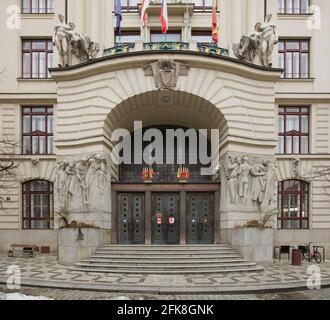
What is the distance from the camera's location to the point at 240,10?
A: 26875 millimetres

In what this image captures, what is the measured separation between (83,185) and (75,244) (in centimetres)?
309

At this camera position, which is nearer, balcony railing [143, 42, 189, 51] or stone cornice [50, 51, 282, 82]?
stone cornice [50, 51, 282, 82]

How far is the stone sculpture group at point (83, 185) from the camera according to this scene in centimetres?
2222

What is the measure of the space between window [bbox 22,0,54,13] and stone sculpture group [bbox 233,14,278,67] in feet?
41.5

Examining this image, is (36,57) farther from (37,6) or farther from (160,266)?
(160,266)

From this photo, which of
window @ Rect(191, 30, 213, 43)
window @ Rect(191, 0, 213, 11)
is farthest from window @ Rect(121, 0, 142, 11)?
window @ Rect(191, 30, 213, 43)

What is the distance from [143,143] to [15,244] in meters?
10.0

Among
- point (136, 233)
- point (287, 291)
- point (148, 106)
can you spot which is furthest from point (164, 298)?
point (148, 106)

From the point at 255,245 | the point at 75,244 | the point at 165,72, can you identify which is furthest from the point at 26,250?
the point at 255,245

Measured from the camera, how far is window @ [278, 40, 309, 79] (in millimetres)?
27375

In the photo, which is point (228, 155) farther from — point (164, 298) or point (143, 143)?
point (164, 298)

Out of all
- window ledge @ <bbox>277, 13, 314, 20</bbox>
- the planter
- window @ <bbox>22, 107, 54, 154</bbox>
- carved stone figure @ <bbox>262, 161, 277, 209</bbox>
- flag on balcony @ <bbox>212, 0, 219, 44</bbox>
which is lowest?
the planter

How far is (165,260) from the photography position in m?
20.1

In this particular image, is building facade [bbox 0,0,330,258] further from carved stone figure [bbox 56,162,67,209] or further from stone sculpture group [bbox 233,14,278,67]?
stone sculpture group [bbox 233,14,278,67]
